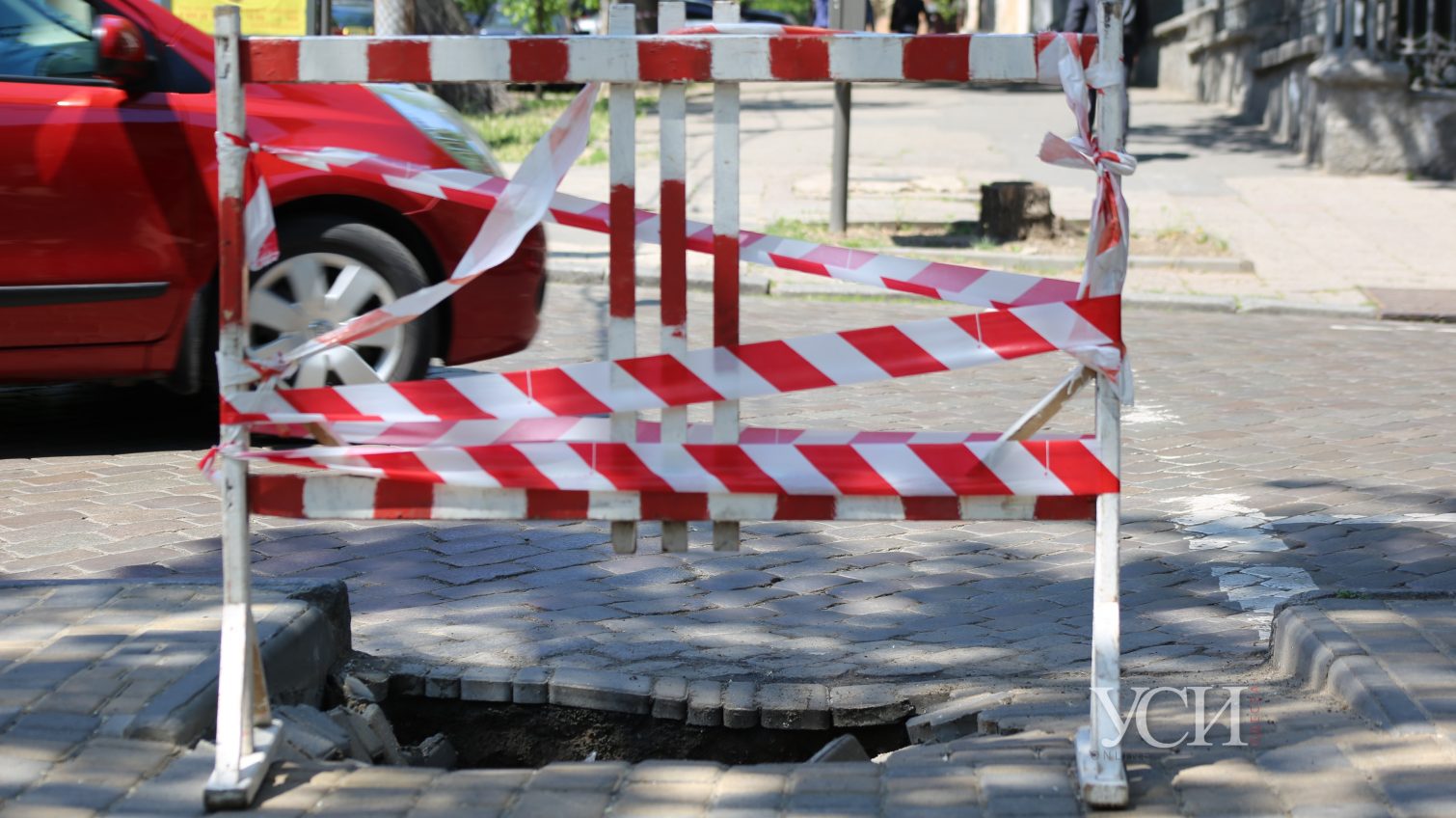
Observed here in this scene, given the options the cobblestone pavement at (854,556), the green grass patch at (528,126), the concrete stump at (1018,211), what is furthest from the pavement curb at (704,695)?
the green grass patch at (528,126)

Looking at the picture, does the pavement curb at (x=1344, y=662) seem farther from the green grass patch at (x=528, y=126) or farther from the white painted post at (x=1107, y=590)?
the green grass patch at (x=528, y=126)

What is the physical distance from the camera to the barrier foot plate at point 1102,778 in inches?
116

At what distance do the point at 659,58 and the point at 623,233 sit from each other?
0.34 meters

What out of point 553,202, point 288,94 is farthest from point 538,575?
point 288,94

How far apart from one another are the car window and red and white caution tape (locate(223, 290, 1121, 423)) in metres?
3.38

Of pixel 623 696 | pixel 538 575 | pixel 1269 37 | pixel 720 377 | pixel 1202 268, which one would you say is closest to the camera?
pixel 720 377

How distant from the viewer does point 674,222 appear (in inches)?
121

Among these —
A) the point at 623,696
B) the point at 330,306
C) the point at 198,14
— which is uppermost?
the point at 198,14

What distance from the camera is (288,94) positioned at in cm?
623

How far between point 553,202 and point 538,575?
1.63 metres

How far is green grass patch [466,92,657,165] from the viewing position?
55.5 ft

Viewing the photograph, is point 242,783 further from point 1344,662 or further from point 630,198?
point 1344,662

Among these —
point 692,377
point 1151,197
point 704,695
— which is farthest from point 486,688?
point 1151,197

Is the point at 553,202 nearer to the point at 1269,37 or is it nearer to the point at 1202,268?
the point at 1202,268
